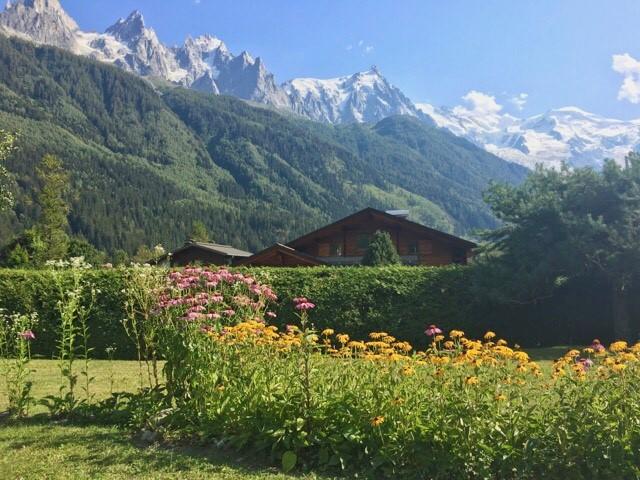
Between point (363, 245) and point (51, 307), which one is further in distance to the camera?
point (363, 245)

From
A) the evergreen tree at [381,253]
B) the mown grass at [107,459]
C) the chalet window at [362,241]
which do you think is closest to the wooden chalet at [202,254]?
the chalet window at [362,241]

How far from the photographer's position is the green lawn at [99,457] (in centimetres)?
498

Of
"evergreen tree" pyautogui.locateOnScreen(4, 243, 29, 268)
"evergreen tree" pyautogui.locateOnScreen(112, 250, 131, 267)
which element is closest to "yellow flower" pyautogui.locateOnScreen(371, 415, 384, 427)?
"evergreen tree" pyautogui.locateOnScreen(112, 250, 131, 267)

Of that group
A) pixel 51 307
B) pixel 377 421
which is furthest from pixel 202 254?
pixel 377 421

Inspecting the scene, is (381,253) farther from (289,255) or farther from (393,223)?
(393,223)

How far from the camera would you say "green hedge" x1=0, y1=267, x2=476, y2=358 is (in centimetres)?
1709

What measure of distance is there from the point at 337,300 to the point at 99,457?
12.6 metres

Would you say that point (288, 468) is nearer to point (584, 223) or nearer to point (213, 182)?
point (584, 223)

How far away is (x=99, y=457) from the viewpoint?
5465mm

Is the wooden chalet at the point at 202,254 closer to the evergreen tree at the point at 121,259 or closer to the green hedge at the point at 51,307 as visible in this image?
the evergreen tree at the point at 121,259

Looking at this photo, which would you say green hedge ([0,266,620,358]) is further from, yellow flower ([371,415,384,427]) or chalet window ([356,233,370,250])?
chalet window ([356,233,370,250])

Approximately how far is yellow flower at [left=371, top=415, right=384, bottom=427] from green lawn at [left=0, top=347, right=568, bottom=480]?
0.77 metres

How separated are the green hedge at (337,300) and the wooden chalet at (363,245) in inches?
457

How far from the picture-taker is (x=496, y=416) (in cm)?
456
